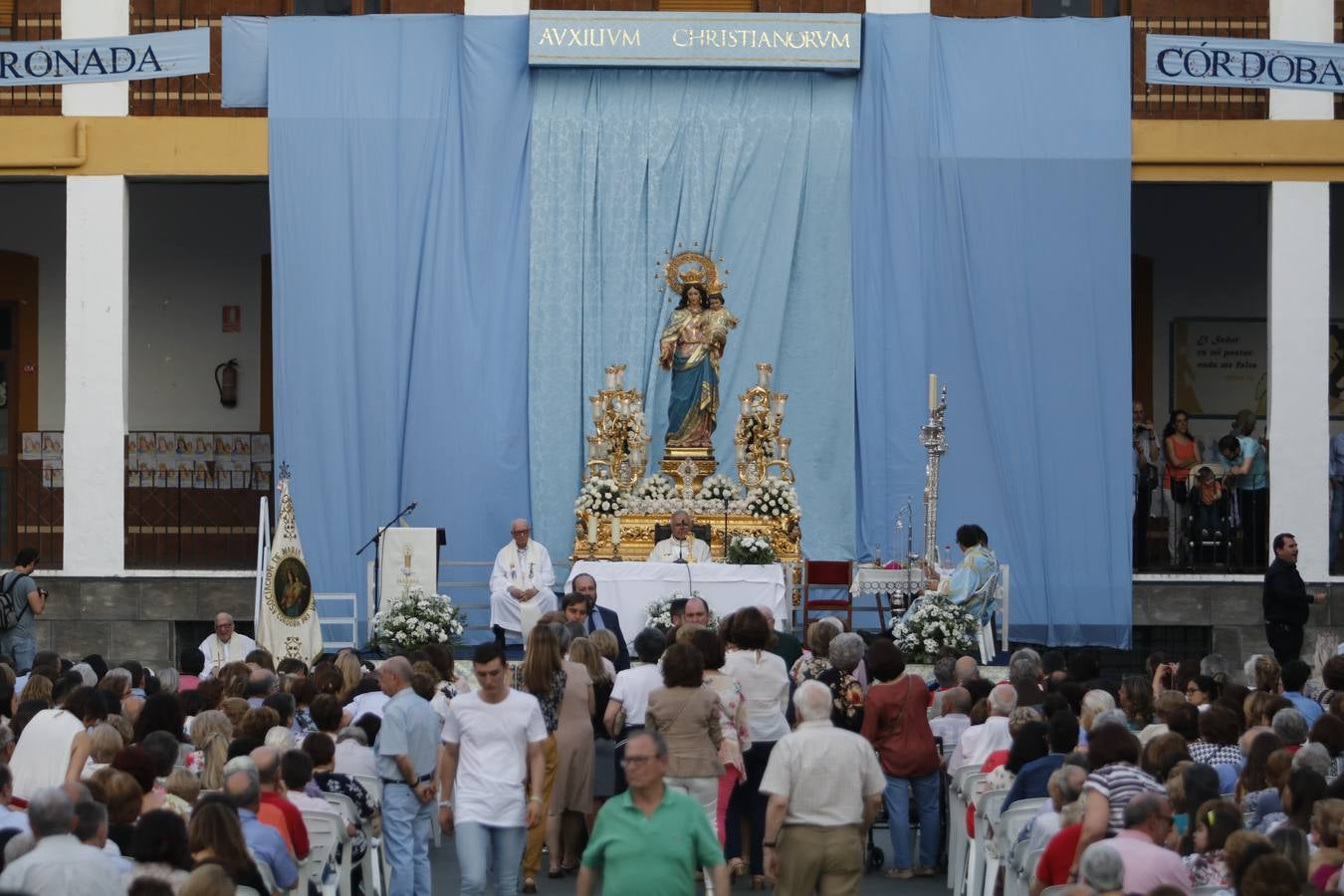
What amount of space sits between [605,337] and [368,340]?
87.8 inches

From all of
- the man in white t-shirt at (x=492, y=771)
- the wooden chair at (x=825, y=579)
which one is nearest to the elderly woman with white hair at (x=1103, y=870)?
the man in white t-shirt at (x=492, y=771)

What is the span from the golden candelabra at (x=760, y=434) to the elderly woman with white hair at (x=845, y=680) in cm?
747

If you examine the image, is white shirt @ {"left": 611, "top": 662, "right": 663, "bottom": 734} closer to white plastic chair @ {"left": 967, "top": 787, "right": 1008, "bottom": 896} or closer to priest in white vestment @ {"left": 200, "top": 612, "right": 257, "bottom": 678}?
white plastic chair @ {"left": 967, "top": 787, "right": 1008, "bottom": 896}

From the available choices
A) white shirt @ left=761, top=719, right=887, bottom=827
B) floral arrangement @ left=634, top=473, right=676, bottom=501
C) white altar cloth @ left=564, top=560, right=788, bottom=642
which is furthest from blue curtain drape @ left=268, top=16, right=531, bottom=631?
white shirt @ left=761, top=719, right=887, bottom=827

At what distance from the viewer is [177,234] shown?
23.9m

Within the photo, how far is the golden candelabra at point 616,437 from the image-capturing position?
65.0 ft

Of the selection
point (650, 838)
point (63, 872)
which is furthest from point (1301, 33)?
point (63, 872)

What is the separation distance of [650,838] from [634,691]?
137 inches

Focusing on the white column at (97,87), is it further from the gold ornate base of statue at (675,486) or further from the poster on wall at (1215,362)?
the poster on wall at (1215,362)

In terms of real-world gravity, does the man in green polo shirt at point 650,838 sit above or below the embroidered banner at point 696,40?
below

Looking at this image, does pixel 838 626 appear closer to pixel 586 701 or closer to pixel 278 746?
pixel 586 701

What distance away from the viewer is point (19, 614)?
16688 millimetres

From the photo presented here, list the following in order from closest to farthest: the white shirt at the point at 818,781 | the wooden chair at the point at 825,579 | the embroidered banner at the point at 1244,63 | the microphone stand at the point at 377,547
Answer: the white shirt at the point at 818,781, the embroidered banner at the point at 1244,63, the microphone stand at the point at 377,547, the wooden chair at the point at 825,579

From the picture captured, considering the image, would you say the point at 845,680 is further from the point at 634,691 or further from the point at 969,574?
the point at 969,574
